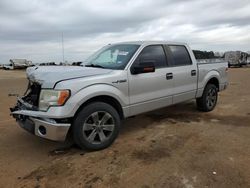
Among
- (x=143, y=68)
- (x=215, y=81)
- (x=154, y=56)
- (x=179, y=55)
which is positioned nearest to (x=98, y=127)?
(x=143, y=68)

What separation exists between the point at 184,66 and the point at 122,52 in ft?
5.10

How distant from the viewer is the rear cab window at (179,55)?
5.97 meters

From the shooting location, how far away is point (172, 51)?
5992mm

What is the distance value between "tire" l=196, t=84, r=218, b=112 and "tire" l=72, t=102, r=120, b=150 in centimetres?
302

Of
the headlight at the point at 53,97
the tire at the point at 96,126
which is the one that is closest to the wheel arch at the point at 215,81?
the tire at the point at 96,126

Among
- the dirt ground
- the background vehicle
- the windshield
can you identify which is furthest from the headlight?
the background vehicle

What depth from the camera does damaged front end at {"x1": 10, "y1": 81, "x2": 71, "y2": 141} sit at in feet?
13.3

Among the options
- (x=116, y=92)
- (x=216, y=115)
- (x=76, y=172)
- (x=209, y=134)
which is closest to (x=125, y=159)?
(x=76, y=172)

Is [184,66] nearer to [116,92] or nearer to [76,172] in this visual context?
[116,92]

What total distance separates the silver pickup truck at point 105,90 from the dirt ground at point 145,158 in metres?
0.43

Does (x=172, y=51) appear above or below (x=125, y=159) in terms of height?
above

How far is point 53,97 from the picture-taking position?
4066 mm

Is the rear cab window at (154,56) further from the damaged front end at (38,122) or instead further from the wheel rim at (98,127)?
the damaged front end at (38,122)

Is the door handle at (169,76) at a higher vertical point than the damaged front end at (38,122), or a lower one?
higher
